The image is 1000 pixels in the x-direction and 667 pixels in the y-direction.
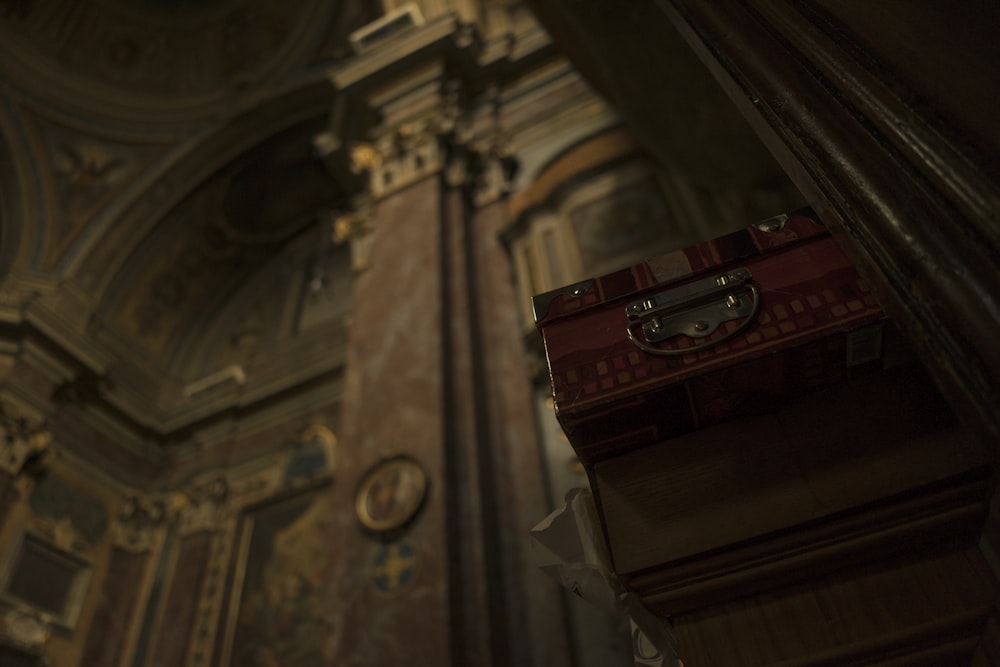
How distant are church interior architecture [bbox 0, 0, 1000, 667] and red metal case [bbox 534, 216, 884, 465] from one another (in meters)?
0.04

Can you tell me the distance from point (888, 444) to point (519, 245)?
416cm

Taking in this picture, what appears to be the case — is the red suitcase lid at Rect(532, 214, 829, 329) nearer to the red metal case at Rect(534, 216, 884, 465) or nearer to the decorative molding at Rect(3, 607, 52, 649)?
the red metal case at Rect(534, 216, 884, 465)

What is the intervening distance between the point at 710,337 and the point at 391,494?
2.60 metres

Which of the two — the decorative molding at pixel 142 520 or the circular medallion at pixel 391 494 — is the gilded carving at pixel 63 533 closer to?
the decorative molding at pixel 142 520

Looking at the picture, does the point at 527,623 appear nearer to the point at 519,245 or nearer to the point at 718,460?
the point at 718,460

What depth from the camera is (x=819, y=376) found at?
2.94 feet

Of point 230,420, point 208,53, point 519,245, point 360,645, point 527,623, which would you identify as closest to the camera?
point 360,645

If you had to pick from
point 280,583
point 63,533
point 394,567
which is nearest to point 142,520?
point 63,533

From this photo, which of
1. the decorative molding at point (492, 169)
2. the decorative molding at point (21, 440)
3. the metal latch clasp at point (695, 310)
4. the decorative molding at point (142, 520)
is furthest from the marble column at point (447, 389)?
the decorative molding at point (142, 520)

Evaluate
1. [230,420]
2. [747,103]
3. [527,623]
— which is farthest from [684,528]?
[230,420]

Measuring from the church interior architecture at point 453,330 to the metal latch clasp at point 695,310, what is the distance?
138mm

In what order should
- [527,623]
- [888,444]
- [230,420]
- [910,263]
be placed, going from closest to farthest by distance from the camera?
[910,263] < [888,444] < [527,623] < [230,420]

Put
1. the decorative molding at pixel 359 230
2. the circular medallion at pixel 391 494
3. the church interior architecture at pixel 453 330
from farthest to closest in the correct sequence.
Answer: the decorative molding at pixel 359 230 → the circular medallion at pixel 391 494 → the church interior architecture at pixel 453 330

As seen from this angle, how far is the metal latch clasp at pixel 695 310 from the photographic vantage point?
875 mm
